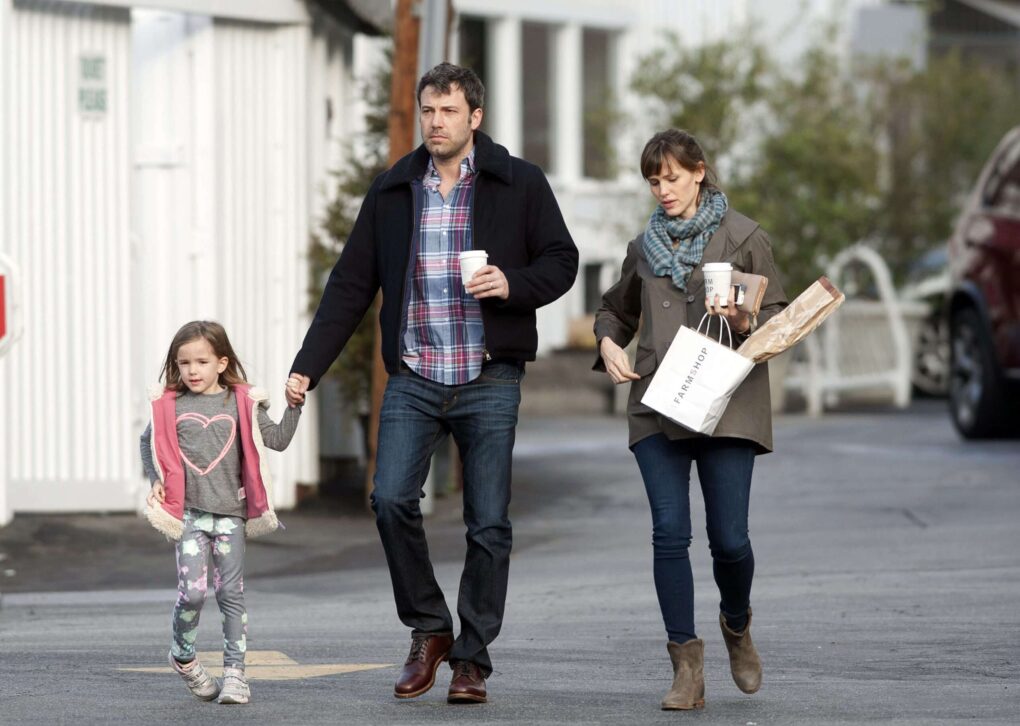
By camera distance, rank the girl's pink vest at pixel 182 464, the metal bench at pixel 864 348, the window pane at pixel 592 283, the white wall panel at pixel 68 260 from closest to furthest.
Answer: the girl's pink vest at pixel 182 464, the white wall panel at pixel 68 260, the metal bench at pixel 864 348, the window pane at pixel 592 283

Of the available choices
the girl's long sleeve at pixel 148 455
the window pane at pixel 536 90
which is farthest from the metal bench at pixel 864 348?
the girl's long sleeve at pixel 148 455

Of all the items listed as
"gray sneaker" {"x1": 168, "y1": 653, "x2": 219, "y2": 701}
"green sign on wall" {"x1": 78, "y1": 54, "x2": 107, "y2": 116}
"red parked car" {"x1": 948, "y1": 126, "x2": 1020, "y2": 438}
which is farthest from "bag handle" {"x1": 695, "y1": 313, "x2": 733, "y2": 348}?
"red parked car" {"x1": 948, "y1": 126, "x2": 1020, "y2": 438}

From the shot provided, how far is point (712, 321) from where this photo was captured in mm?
6738

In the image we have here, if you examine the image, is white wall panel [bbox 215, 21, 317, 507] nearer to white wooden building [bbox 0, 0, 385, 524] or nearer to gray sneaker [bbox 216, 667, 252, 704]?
white wooden building [bbox 0, 0, 385, 524]

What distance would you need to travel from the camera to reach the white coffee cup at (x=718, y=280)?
21.3 feet

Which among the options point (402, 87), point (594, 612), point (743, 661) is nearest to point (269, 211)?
point (402, 87)

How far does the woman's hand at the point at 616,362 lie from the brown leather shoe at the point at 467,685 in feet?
3.23

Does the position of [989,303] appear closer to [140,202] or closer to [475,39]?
[140,202]

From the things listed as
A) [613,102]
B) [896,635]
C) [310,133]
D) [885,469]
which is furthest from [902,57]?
[896,635]

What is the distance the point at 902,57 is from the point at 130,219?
15249 millimetres

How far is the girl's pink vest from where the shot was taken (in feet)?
22.0

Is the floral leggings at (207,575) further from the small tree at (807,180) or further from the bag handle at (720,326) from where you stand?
the small tree at (807,180)

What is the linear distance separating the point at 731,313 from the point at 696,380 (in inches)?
8.7

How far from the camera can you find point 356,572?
10.9 m
